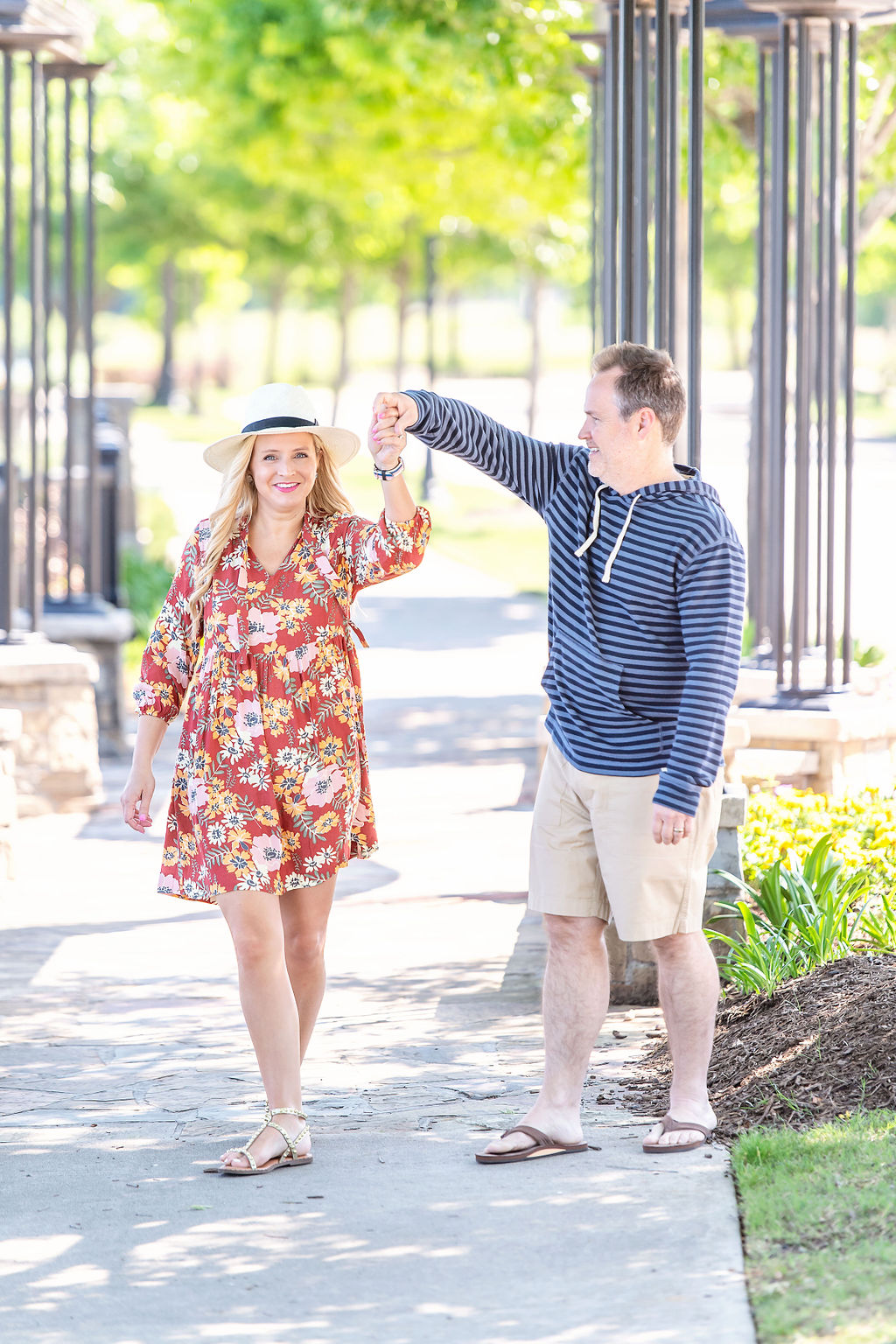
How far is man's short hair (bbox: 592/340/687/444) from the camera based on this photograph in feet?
13.5

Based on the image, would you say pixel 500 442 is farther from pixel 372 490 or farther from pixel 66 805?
pixel 372 490

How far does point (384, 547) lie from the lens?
166 inches

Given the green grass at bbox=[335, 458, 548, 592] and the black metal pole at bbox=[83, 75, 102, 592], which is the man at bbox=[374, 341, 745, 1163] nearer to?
the black metal pole at bbox=[83, 75, 102, 592]

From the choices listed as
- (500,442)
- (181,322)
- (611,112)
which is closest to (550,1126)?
(500,442)

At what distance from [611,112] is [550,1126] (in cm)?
404

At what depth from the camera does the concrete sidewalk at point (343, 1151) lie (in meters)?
3.44

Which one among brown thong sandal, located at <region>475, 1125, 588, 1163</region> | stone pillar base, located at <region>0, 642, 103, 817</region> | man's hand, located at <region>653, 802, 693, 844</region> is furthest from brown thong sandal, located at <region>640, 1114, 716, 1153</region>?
stone pillar base, located at <region>0, 642, 103, 817</region>

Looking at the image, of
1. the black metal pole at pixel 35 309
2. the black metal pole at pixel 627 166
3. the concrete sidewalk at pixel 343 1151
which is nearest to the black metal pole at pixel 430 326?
the black metal pole at pixel 35 309

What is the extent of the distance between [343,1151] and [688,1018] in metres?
0.87

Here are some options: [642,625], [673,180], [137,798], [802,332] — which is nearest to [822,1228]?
[642,625]

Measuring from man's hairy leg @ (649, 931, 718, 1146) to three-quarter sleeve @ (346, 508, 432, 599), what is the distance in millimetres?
1058

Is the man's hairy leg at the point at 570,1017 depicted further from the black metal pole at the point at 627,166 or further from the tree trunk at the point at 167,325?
the tree trunk at the point at 167,325

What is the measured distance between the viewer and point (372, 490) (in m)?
28.1

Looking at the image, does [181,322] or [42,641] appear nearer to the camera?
[42,641]
